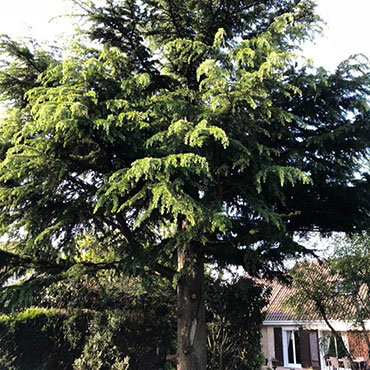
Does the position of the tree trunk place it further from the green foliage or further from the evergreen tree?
the green foliage

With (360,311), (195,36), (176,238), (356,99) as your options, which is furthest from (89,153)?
(360,311)

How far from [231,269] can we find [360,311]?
11.7 ft

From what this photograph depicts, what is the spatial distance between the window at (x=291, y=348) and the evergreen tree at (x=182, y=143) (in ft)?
48.8

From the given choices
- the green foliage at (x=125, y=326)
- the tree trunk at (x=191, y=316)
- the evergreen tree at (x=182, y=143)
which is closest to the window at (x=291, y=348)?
the green foliage at (x=125, y=326)

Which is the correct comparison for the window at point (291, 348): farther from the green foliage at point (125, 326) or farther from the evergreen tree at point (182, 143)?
the evergreen tree at point (182, 143)

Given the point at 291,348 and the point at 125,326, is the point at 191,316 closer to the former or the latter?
the point at 125,326

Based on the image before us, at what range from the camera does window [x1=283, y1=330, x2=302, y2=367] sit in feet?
70.3

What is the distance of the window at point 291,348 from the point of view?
21.4 m

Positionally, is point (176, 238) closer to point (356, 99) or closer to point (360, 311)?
point (356, 99)

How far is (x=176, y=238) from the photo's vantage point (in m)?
6.48

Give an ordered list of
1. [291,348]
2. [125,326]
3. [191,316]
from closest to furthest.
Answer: [191,316], [125,326], [291,348]

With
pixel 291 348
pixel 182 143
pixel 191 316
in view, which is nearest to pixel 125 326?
pixel 191 316

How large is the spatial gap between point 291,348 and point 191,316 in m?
16.7

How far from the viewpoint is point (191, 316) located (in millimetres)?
7820
